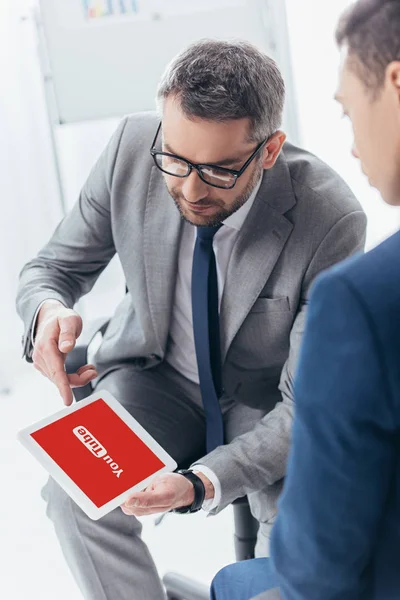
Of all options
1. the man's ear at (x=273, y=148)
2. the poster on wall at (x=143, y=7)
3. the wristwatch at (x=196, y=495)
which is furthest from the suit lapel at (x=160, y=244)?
the poster on wall at (x=143, y=7)

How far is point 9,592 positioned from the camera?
196cm

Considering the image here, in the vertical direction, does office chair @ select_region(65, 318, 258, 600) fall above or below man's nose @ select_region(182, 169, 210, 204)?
below

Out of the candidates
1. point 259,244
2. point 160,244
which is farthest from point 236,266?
point 160,244

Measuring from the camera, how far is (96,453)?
1.42 metres

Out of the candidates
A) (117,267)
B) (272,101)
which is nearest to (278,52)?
(117,267)

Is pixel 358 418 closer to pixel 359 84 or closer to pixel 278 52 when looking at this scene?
pixel 359 84

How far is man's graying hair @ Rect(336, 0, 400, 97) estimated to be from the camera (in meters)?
0.72

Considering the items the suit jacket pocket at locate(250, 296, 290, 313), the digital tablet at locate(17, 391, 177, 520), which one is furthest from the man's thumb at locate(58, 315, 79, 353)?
the suit jacket pocket at locate(250, 296, 290, 313)

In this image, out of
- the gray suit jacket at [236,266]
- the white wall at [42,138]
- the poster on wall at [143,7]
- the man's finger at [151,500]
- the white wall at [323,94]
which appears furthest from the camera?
the white wall at [323,94]

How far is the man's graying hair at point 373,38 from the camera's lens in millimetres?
723

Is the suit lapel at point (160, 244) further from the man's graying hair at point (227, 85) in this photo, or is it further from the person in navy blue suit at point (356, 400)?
the person in navy blue suit at point (356, 400)

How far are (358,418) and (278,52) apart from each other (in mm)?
2180

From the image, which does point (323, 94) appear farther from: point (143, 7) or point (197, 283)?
point (197, 283)

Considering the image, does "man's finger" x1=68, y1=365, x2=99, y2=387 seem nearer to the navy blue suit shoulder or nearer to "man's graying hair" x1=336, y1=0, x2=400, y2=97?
the navy blue suit shoulder
